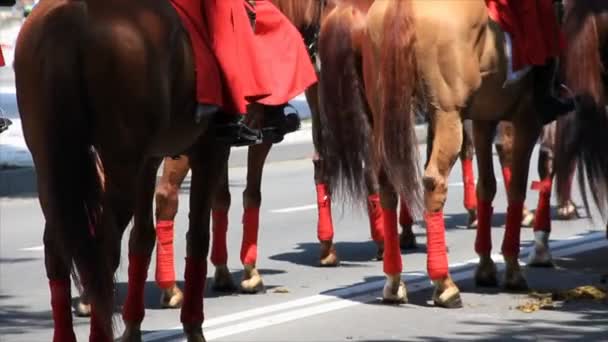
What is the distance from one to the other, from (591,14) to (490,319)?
2359mm

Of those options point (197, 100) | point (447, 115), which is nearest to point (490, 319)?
point (447, 115)

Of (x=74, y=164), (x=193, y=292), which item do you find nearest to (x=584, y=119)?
(x=193, y=292)

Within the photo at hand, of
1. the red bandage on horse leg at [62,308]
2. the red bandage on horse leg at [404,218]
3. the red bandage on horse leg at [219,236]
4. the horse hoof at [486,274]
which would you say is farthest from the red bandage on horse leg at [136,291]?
the red bandage on horse leg at [404,218]

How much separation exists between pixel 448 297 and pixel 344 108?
1.69 meters

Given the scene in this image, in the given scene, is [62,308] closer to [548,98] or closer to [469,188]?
[548,98]

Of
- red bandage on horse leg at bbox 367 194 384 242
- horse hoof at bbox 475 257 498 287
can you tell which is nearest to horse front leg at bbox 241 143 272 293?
red bandage on horse leg at bbox 367 194 384 242

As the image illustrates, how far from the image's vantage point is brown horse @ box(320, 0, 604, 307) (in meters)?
9.93

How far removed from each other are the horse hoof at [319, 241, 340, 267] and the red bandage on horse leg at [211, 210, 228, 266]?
4.93 ft

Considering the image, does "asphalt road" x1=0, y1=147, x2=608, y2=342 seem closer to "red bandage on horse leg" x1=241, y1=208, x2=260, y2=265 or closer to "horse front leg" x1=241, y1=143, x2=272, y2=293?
"horse front leg" x1=241, y1=143, x2=272, y2=293

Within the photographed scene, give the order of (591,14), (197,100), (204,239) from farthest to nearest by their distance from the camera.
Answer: (591,14)
(204,239)
(197,100)

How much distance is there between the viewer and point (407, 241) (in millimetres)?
13289

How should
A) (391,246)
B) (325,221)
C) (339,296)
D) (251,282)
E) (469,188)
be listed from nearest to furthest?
(391,246) < (339,296) < (251,282) < (325,221) < (469,188)

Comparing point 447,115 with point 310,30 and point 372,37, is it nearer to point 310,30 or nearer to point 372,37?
point 372,37

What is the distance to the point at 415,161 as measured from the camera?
9969 mm
